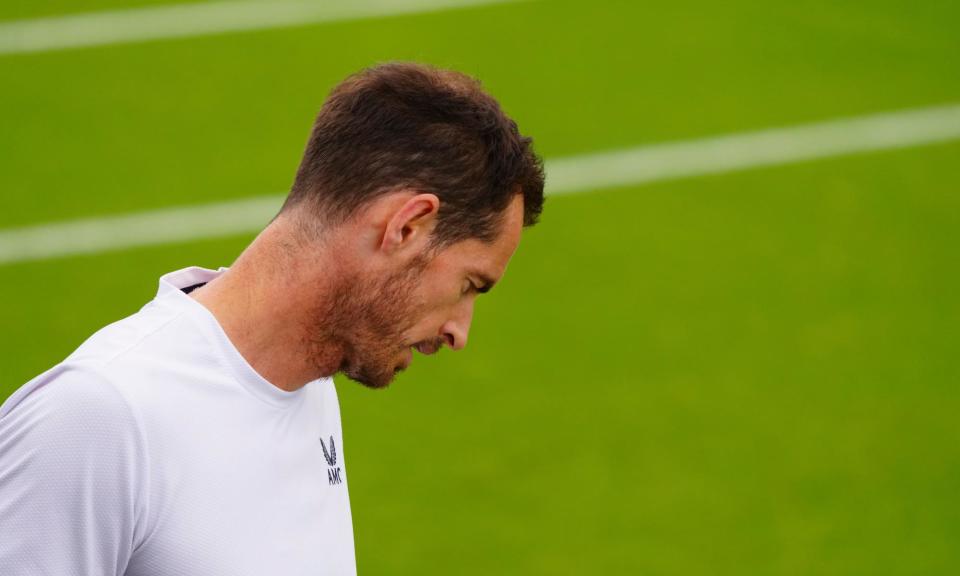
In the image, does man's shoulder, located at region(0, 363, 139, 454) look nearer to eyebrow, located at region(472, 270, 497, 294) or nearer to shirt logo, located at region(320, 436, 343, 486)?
shirt logo, located at region(320, 436, 343, 486)

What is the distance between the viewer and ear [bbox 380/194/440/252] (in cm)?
255

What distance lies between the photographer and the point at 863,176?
795 cm

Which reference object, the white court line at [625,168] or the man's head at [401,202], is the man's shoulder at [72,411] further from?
the white court line at [625,168]

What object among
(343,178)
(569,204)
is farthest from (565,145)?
(343,178)

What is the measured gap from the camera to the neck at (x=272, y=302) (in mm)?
2559

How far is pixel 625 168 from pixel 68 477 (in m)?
6.08

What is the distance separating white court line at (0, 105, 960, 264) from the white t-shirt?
195 inches

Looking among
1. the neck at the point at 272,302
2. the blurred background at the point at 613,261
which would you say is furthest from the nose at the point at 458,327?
the blurred background at the point at 613,261

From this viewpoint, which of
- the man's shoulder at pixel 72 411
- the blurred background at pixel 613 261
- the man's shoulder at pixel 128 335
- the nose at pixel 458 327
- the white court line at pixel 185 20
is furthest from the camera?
the white court line at pixel 185 20

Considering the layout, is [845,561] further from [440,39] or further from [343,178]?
[440,39]

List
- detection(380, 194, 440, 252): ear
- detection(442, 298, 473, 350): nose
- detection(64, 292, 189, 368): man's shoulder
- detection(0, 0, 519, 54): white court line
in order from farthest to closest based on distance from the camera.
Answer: detection(0, 0, 519, 54): white court line < detection(442, 298, 473, 350): nose < detection(380, 194, 440, 252): ear < detection(64, 292, 189, 368): man's shoulder

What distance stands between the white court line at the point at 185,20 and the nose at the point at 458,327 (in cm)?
669

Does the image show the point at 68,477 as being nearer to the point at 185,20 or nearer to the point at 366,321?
the point at 366,321

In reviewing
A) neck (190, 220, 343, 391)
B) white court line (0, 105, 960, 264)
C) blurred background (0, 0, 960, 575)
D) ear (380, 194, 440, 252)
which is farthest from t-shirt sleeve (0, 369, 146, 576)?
white court line (0, 105, 960, 264)
